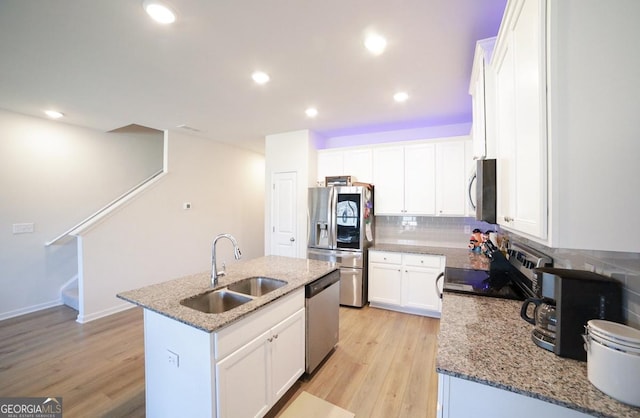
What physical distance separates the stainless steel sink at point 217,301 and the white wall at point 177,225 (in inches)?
102

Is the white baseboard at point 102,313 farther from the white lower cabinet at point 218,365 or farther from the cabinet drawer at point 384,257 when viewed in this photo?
the cabinet drawer at point 384,257

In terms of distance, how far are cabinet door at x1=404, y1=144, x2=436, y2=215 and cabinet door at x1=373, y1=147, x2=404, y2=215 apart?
0.23ft

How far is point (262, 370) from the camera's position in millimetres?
1570

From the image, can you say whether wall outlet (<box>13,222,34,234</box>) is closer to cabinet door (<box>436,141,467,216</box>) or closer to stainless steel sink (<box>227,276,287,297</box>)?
stainless steel sink (<box>227,276,287,297</box>)

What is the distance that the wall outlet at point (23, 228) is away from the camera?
322 cm

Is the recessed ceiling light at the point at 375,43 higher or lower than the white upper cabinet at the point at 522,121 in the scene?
higher

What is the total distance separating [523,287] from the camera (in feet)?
5.36

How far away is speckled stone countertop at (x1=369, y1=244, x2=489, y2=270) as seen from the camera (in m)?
2.45

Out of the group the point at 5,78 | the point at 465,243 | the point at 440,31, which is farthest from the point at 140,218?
the point at 465,243

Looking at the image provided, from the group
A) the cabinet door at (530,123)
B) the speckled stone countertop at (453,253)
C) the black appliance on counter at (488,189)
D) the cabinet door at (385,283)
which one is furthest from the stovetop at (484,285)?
the cabinet door at (385,283)

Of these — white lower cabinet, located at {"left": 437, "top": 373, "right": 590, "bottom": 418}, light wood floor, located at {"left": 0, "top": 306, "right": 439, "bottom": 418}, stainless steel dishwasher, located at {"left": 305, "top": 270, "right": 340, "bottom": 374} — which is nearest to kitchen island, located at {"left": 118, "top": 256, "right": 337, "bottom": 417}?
stainless steel dishwasher, located at {"left": 305, "top": 270, "right": 340, "bottom": 374}

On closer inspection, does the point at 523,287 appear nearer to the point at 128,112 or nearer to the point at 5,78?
the point at 128,112

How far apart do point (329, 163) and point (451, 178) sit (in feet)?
5.92

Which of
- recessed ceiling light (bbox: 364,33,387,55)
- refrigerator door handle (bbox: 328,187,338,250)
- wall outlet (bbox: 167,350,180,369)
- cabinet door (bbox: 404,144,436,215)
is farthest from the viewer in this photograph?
refrigerator door handle (bbox: 328,187,338,250)
